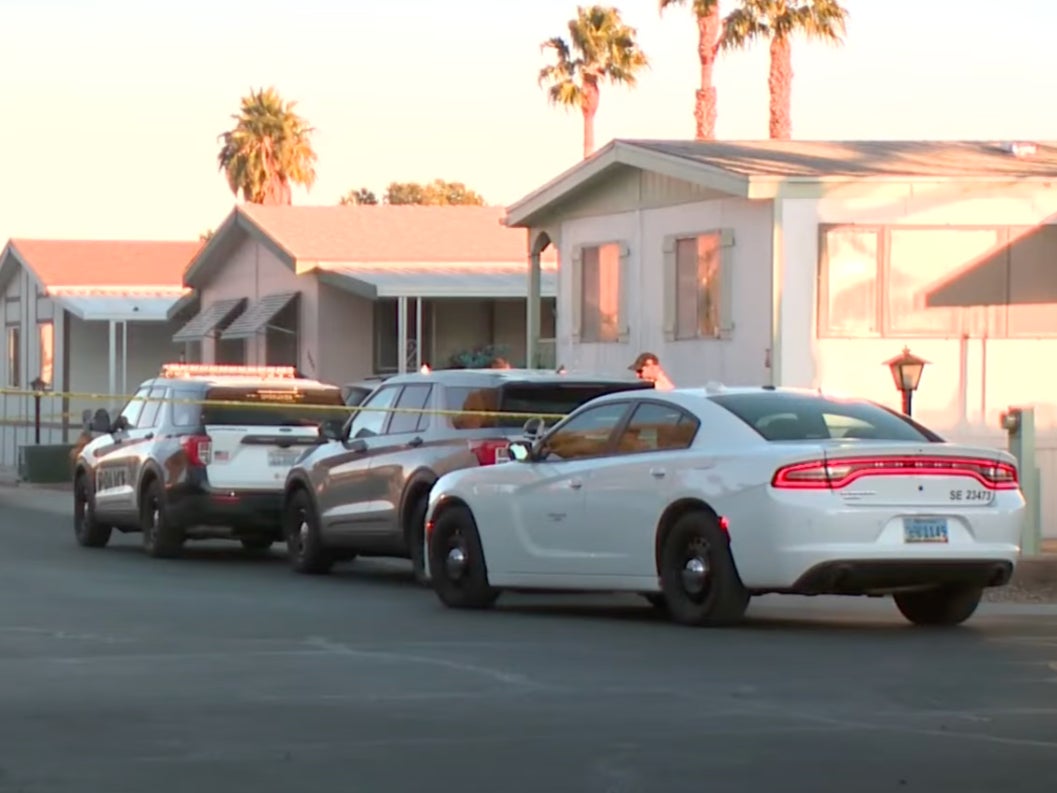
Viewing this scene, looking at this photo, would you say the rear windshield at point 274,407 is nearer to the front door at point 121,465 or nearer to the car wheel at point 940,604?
the front door at point 121,465

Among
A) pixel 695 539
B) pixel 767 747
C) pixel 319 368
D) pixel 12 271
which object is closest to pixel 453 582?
pixel 695 539

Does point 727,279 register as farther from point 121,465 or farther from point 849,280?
point 121,465

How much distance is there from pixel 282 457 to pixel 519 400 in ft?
13.5

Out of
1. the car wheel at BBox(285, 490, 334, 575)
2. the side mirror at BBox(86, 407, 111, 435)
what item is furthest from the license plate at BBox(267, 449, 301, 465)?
the side mirror at BBox(86, 407, 111, 435)

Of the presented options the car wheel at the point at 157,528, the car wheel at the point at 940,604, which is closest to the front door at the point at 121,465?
the car wheel at the point at 157,528

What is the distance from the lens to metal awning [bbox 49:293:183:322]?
44000 mm

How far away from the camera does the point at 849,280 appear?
2336 cm

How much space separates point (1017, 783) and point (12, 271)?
148ft

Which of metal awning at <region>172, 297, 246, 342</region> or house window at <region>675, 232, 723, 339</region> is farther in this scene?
metal awning at <region>172, 297, 246, 342</region>

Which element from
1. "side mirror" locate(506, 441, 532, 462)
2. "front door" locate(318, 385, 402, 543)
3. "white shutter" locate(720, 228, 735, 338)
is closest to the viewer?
"side mirror" locate(506, 441, 532, 462)

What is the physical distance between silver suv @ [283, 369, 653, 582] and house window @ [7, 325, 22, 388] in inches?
1328

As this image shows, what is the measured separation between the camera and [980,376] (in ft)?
78.5

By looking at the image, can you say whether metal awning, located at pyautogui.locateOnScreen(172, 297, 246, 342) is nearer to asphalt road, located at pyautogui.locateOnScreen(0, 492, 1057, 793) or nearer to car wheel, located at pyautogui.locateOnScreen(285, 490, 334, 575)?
car wheel, located at pyautogui.locateOnScreen(285, 490, 334, 575)

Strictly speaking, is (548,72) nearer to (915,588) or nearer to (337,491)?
(337,491)
